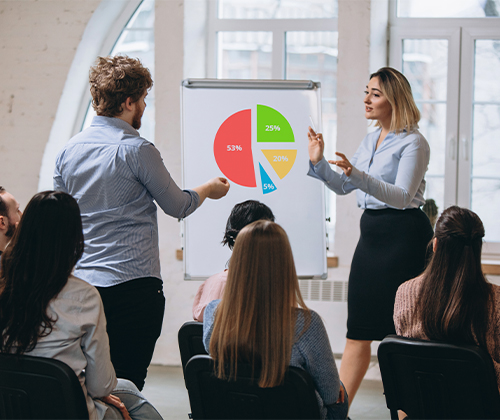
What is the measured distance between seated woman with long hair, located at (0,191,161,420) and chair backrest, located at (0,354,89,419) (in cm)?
5

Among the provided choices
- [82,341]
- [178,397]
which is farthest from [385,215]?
[178,397]

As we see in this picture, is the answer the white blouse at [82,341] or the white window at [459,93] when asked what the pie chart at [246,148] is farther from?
the white blouse at [82,341]

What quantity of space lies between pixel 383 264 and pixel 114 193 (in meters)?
1.23

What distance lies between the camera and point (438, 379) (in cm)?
138

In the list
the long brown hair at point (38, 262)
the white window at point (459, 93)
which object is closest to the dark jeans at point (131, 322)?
the long brown hair at point (38, 262)

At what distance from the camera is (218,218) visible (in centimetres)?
275

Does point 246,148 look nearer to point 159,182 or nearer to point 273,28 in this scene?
point 159,182

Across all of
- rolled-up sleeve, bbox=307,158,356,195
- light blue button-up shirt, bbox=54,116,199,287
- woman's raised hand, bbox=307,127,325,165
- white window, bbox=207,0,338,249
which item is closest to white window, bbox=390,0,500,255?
white window, bbox=207,0,338,249

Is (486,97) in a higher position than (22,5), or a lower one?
lower

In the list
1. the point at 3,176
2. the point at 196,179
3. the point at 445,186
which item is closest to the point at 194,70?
the point at 196,179

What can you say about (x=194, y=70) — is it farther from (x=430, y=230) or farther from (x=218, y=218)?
(x=430, y=230)

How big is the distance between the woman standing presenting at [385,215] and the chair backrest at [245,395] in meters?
1.16

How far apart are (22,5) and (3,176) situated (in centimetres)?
119

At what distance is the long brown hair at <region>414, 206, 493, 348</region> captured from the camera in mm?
1436
